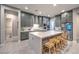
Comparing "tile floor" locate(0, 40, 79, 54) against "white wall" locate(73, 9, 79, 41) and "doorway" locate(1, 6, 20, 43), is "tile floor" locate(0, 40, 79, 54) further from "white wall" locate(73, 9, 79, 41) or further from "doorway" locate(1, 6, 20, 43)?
"white wall" locate(73, 9, 79, 41)

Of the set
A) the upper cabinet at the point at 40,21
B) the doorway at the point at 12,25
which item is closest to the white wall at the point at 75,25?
the upper cabinet at the point at 40,21

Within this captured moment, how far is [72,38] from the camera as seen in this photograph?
6746 millimetres

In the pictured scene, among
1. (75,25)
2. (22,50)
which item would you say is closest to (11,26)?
(22,50)

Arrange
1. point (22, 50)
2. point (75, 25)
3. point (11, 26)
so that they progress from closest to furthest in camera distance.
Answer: point (22, 50) < point (11, 26) < point (75, 25)

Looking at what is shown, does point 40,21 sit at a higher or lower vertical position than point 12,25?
higher

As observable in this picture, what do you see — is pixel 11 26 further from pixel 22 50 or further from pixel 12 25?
pixel 22 50

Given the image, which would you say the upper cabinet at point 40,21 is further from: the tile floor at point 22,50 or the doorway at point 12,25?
the doorway at point 12,25

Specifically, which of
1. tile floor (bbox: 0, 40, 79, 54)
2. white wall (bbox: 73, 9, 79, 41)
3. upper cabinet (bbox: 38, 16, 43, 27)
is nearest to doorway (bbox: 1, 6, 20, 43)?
tile floor (bbox: 0, 40, 79, 54)

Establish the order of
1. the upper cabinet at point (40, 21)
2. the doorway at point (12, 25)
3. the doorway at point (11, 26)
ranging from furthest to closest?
the doorway at point (11, 26), the doorway at point (12, 25), the upper cabinet at point (40, 21)

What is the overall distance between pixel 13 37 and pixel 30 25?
1910mm

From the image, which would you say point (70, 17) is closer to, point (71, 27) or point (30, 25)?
point (71, 27)

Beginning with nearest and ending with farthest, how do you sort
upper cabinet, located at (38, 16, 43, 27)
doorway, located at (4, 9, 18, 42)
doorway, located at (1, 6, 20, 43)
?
1. upper cabinet, located at (38, 16, 43, 27)
2. doorway, located at (1, 6, 20, 43)
3. doorway, located at (4, 9, 18, 42)

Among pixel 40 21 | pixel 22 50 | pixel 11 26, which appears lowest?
pixel 22 50
